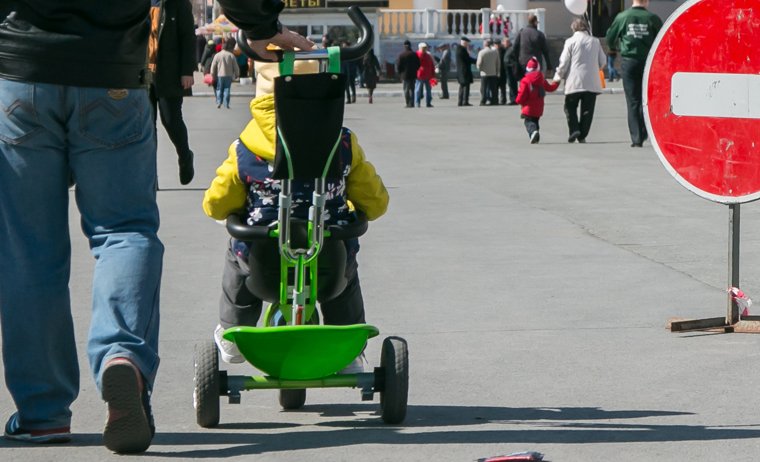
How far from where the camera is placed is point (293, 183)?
5.20 meters

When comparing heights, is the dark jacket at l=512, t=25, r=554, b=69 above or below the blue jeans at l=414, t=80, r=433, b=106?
above

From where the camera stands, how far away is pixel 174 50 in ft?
40.3

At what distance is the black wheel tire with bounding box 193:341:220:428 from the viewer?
16.4ft

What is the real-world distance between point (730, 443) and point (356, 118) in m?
24.1

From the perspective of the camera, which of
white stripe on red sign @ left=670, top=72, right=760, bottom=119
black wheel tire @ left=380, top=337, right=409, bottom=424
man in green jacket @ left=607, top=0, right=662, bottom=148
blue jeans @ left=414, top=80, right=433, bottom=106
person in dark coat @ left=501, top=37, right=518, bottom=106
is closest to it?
black wheel tire @ left=380, top=337, right=409, bottom=424

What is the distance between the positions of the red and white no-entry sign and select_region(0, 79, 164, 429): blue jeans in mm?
2900

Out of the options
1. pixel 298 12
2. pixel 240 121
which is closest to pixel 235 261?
pixel 240 121

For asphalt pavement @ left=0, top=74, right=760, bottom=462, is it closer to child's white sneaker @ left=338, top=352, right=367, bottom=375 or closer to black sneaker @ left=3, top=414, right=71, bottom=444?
black sneaker @ left=3, top=414, right=71, bottom=444

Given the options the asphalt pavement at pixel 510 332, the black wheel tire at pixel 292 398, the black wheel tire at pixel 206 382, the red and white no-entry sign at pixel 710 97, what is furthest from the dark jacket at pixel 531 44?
the black wheel tire at pixel 206 382

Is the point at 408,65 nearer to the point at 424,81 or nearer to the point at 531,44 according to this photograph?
the point at 424,81

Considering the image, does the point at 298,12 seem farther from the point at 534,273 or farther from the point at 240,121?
the point at 534,273

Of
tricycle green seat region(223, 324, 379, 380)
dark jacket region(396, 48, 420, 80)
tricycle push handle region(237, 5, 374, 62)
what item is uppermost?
tricycle push handle region(237, 5, 374, 62)

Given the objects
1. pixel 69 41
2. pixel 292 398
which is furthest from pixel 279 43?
pixel 292 398

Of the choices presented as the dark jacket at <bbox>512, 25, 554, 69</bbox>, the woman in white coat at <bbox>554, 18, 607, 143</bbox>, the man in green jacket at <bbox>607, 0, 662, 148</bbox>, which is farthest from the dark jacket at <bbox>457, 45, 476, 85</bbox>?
the man in green jacket at <bbox>607, 0, 662, 148</bbox>
